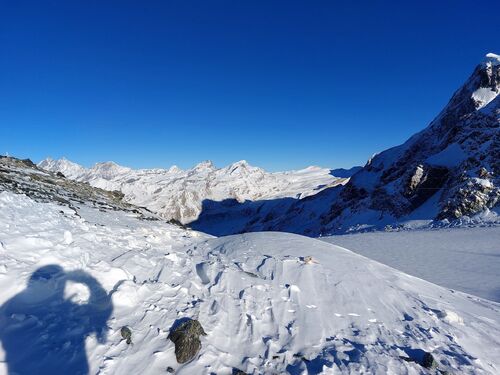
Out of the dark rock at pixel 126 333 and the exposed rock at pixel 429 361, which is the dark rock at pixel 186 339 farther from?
the exposed rock at pixel 429 361

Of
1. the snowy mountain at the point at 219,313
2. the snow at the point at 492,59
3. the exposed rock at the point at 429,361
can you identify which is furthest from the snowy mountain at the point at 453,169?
the exposed rock at the point at 429,361

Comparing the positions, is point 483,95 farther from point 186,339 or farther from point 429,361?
point 186,339

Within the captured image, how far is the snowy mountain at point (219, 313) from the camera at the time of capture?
7.07m

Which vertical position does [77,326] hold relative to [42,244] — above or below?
below

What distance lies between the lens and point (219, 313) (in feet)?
29.9

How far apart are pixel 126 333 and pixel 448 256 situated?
20262 mm

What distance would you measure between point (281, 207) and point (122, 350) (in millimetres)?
161739

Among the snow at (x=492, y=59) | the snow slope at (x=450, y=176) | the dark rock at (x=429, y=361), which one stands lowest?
the dark rock at (x=429, y=361)

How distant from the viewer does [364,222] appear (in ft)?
196

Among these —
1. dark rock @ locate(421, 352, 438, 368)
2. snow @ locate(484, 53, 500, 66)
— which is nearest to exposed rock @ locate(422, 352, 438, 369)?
dark rock @ locate(421, 352, 438, 368)

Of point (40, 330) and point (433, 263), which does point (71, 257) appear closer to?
point (40, 330)

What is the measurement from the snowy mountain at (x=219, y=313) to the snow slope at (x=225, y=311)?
0.11ft

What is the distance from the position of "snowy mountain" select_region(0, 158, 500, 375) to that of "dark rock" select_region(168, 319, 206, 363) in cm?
9

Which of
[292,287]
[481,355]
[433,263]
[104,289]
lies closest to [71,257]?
[104,289]
